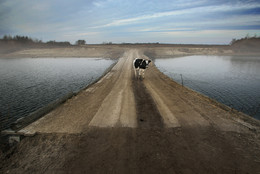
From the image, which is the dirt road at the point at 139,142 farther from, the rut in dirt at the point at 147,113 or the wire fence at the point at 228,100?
the wire fence at the point at 228,100

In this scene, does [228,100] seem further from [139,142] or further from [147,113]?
[139,142]

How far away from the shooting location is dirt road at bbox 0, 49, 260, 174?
14.9 ft

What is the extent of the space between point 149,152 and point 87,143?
2.34 meters

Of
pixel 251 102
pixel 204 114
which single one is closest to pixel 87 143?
pixel 204 114

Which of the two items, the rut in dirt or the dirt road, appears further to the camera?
the rut in dirt

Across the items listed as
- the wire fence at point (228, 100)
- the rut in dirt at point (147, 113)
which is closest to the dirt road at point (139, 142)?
the rut in dirt at point (147, 113)

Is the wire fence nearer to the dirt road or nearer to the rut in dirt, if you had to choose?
the dirt road

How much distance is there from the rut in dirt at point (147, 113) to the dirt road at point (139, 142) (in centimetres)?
4

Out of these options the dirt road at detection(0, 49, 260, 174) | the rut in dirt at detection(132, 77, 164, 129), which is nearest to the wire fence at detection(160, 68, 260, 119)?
the dirt road at detection(0, 49, 260, 174)

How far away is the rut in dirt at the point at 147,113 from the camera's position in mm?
6809

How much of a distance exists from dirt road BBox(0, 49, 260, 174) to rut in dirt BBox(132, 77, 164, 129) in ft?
0.15

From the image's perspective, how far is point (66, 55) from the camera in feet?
195

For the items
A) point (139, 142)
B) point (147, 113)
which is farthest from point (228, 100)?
point (139, 142)

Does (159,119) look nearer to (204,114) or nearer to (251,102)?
(204,114)
